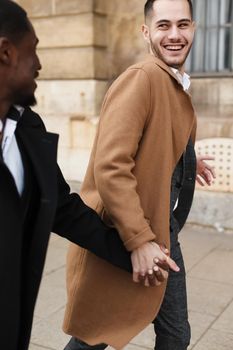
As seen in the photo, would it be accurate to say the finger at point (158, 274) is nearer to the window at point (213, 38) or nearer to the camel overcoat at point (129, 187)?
the camel overcoat at point (129, 187)

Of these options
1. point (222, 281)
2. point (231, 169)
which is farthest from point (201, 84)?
point (222, 281)

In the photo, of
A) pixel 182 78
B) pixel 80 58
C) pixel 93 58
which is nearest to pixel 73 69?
A: pixel 80 58

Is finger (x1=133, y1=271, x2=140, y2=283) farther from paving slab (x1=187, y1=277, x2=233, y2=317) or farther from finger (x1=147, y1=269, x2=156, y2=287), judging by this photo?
paving slab (x1=187, y1=277, x2=233, y2=317)

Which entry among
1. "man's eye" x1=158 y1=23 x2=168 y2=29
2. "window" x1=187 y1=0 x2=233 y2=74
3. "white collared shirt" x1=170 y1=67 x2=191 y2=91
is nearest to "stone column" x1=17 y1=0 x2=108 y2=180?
"window" x1=187 y1=0 x2=233 y2=74

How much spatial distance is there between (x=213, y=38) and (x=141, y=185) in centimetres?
481

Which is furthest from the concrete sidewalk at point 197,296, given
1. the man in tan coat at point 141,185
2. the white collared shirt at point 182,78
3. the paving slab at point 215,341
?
the white collared shirt at point 182,78

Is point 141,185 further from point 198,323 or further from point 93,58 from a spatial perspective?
point 93,58

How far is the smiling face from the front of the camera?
88.8 inches

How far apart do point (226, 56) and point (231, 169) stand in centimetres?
154

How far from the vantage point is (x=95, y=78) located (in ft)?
22.0

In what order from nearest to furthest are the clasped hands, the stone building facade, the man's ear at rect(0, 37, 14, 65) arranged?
1. the man's ear at rect(0, 37, 14, 65)
2. the clasped hands
3. the stone building facade

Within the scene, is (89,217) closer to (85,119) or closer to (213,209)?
(213,209)

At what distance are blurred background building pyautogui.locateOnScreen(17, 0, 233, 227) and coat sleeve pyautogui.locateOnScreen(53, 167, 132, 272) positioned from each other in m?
4.29

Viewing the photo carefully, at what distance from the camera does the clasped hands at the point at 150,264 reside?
1948mm
